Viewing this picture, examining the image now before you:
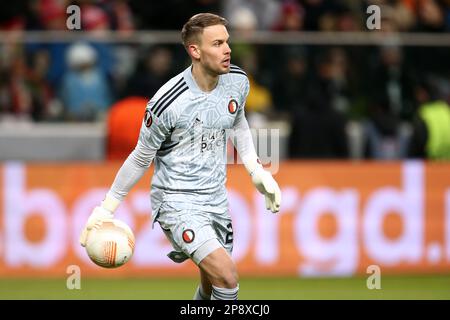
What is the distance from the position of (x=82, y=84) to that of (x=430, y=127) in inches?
183

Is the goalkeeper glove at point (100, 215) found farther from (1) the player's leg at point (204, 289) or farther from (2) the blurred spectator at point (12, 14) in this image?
(2) the blurred spectator at point (12, 14)

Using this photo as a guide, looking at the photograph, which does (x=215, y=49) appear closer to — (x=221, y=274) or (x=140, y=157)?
(x=140, y=157)

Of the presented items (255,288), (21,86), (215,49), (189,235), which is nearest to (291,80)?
(255,288)

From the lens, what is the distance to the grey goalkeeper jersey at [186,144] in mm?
8523

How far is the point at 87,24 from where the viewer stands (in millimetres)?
15555

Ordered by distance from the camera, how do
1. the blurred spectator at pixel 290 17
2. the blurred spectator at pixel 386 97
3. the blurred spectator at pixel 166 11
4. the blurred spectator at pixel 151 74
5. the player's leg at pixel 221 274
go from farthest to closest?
1. the blurred spectator at pixel 290 17
2. the blurred spectator at pixel 166 11
3. the blurred spectator at pixel 386 97
4. the blurred spectator at pixel 151 74
5. the player's leg at pixel 221 274

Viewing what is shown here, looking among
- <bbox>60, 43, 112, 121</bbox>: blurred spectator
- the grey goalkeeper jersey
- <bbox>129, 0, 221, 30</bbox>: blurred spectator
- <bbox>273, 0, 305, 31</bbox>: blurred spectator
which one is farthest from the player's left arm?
<bbox>273, 0, 305, 31</bbox>: blurred spectator

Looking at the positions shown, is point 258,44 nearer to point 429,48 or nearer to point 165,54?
point 165,54

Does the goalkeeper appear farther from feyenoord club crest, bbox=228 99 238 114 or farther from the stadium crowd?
the stadium crowd

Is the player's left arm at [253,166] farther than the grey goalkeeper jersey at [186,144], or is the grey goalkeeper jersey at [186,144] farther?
the player's left arm at [253,166]

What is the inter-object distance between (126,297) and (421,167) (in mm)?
4362

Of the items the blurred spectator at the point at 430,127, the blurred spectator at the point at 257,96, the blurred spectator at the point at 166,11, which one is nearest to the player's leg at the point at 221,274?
the blurred spectator at the point at 257,96

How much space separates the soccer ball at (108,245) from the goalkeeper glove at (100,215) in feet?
0.09

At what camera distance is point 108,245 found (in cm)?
857
